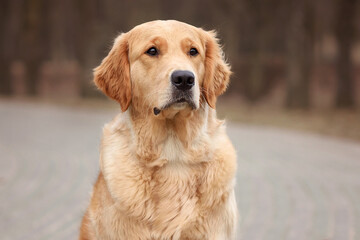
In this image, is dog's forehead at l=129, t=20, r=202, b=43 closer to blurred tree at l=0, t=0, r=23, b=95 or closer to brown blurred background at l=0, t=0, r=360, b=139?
brown blurred background at l=0, t=0, r=360, b=139

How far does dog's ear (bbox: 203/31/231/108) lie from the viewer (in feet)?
13.4

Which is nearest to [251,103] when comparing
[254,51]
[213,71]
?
[254,51]

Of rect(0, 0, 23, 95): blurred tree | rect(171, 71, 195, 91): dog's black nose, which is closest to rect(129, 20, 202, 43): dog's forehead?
rect(171, 71, 195, 91): dog's black nose

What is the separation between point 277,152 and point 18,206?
5.61 meters

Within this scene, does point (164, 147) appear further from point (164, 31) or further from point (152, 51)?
point (164, 31)

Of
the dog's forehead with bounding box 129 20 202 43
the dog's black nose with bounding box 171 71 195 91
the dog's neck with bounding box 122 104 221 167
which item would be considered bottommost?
the dog's neck with bounding box 122 104 221 167

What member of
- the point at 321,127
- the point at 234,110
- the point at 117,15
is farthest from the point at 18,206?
the point at 117,15

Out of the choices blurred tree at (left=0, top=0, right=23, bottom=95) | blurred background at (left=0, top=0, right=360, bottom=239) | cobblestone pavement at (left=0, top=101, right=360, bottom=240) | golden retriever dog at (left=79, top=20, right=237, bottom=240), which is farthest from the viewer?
blurred tree at (left=0, top=0, right=23, bottom=95)

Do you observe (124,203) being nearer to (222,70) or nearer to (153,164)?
(153,164)

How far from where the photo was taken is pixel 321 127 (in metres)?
14.8

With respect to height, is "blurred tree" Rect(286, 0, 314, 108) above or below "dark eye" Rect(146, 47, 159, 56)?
below

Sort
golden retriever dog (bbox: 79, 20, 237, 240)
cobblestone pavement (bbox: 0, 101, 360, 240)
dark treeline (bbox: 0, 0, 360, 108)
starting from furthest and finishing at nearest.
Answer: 1. dark treeline (bbox: 0, 0, 360, 108)
2. cobblestone pavement (bbox: 0, 101, 360, 240)
3. golden retriever dog (bbox: 79, 20, 237, 240)

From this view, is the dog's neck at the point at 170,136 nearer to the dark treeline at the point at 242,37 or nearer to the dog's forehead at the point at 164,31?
the dog's forehead at the point at 164,31

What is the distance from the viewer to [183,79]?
3.70 m
